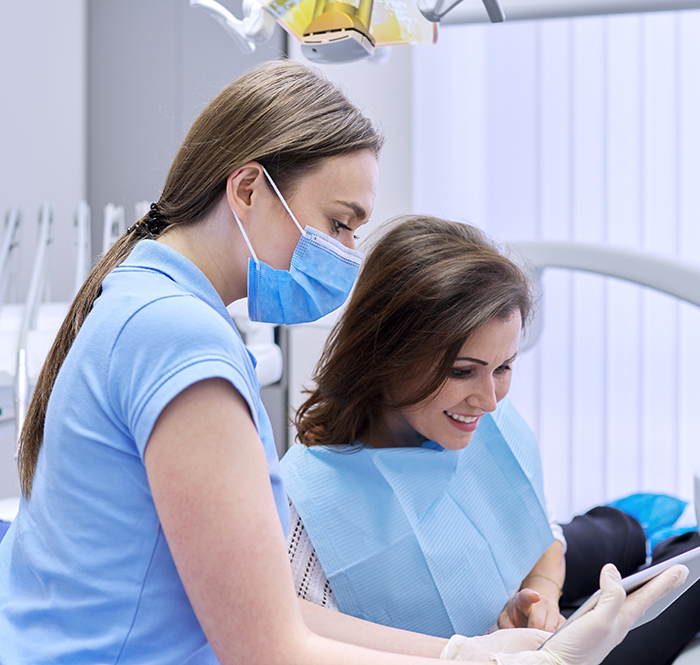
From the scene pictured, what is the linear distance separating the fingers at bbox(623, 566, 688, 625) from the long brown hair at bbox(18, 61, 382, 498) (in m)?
0.66

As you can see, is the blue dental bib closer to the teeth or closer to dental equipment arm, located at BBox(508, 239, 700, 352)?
the teeth

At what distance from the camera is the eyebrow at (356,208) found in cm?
91

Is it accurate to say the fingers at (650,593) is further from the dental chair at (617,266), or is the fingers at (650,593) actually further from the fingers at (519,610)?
the dental chair at (617,266)

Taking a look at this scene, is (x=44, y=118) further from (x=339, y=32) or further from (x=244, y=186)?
(x=244, y=186)

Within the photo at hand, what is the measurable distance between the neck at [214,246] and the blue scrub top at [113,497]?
12cm

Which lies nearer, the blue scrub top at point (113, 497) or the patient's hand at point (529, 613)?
the blue scrub top at point (113, 497)

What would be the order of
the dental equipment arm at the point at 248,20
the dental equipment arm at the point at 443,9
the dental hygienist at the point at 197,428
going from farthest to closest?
1. the dental equipment arm at the point at 248,20
2. the dental equipment arm at the point at 443,9
3. the dental hygienist at the point at 197,428

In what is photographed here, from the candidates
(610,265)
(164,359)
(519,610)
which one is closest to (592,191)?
(610,265)

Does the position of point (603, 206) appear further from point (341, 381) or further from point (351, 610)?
point (351, 610)

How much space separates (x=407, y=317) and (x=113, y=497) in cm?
68

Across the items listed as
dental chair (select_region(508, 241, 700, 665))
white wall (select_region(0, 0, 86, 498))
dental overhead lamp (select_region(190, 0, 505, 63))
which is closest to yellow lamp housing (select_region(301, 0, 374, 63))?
dental overhead lamp (select_region(190, 0, 505, 63))

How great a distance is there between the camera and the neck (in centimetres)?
87

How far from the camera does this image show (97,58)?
261 centimetres

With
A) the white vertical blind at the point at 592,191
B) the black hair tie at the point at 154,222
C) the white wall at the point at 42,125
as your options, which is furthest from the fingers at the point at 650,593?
the white vertical blind at the point at 592,191
